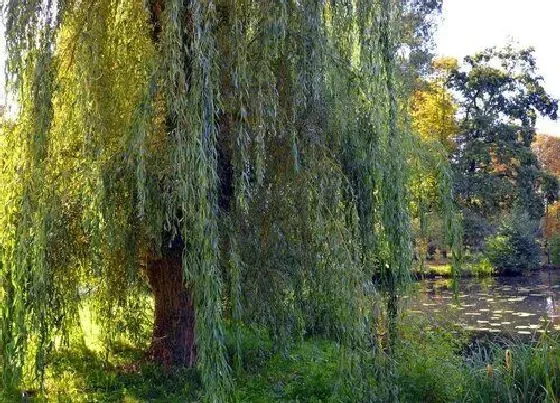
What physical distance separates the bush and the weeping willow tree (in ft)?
53.7

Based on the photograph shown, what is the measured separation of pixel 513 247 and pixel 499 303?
708cm

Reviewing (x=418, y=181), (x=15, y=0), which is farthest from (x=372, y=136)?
(x=15, y=0)

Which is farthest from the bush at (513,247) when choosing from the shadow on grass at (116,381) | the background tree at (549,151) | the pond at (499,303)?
the shadow on grass at (116,381)

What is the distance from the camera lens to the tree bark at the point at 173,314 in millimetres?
6062

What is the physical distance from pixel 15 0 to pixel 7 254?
68.9 inches

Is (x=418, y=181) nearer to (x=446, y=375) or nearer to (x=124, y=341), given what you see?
(x=446, y=375)

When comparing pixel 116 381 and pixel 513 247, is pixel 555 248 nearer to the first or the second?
pixel 513 247

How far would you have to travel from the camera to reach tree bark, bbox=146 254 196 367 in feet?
19.9

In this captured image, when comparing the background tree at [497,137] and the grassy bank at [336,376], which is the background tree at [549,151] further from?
the grassy bank at [336,376]

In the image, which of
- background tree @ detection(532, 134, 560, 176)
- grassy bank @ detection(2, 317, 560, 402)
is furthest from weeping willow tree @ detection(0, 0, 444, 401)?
background tree @ detection(532, 134, 560, 176)

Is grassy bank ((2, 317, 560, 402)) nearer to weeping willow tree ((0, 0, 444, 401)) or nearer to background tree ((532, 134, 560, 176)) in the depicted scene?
weeping willow tree ((0, 0, 444, 401))

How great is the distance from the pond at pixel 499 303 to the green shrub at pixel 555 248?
173cm

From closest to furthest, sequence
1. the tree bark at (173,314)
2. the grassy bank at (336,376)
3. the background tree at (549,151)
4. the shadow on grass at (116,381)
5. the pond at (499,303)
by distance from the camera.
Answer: the grassy bank at (336,376) → the shadow on grass at (116,381) → the tree bark at (173,314) → the pond at (499,303) → the background tree at (549,151)

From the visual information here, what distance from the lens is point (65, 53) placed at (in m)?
4.80
